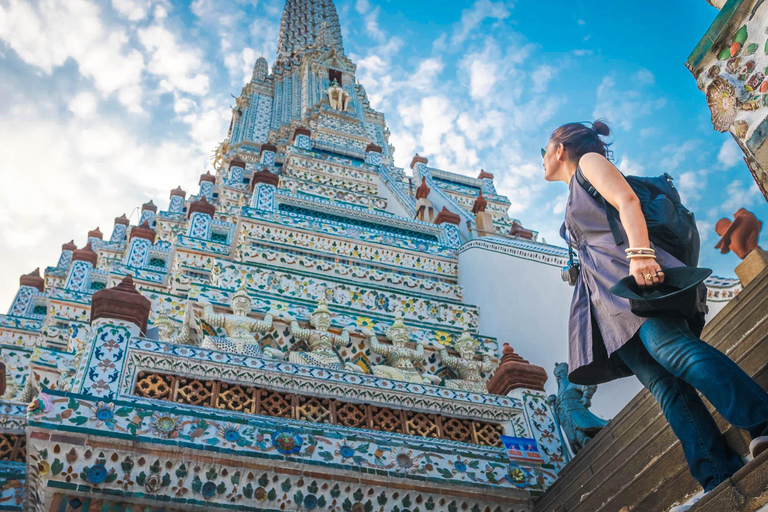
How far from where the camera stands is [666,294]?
257 centimetres

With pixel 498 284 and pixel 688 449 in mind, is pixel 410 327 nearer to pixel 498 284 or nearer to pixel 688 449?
pixel 498 284

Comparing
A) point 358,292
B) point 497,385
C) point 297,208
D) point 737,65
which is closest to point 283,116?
point 297,208

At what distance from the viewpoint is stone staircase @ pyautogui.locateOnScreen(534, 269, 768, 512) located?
2.31 m

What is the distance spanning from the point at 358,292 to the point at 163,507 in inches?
167

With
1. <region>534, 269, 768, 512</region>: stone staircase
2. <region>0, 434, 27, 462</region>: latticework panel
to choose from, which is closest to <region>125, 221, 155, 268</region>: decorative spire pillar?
<region>0, 434, 27, 462</region>: latticework panel

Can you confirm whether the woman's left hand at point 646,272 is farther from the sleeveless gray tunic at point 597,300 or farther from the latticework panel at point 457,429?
the latticework panel at point 457,429

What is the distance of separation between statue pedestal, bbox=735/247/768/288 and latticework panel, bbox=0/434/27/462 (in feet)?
14.2

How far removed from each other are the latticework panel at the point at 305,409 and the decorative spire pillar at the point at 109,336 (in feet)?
0.77

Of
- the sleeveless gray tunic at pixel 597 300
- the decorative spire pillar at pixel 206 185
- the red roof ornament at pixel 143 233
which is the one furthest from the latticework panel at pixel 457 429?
the decorative spire pillar at pixel 206 185

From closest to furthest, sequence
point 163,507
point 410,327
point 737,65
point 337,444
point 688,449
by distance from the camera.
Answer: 1. point 688,449
2. point 737,65
3. point 163,507
4. point 337,444
5. point 410,327

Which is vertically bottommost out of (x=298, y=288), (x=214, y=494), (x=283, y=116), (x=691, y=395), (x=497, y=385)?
(x=691, y=395)

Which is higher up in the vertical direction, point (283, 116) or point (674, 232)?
point (283, 116)

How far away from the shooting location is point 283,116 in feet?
92.1

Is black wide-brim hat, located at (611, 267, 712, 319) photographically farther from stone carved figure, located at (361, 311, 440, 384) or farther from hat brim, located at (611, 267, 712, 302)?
stone carved figure, located at (361, 311, 440, 384)
